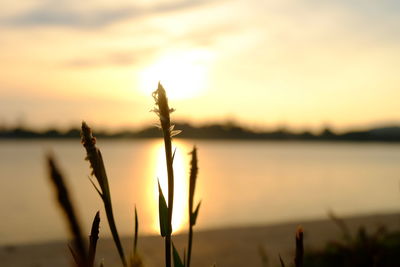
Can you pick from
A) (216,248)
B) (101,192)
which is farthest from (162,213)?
(216,248)

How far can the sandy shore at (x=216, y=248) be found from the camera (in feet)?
31.7

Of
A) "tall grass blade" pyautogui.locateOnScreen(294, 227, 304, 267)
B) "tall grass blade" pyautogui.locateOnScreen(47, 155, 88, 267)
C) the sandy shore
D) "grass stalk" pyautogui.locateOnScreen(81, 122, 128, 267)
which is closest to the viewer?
"tall grass blade" pyautogui.locateOnScreen(47, 155, 88, 267)

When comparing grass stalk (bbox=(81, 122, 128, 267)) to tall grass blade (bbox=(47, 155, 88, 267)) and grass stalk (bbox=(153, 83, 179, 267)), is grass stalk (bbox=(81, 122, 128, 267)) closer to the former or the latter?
grass stalk (bbox=(153, 83, 179, 267))

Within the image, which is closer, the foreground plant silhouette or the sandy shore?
the foreground plant silhouette

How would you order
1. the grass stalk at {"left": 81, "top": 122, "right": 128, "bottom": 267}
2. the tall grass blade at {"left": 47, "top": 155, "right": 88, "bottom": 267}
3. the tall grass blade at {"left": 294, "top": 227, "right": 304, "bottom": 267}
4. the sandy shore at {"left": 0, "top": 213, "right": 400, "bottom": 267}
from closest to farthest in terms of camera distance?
the tall grass blade at {"left": 47, "top": 155, "right": 88, "bottom": 267} → the grass stalk at {"left": 81, "top": 122, "right": 128, "bottom": 267} → the tall grass blade at {"left": 294, "top": 227, "right": 304, "bottom": 267} → the sandy shore at {"left": 0, "top": 213, "right": 400, "bottom": 267}

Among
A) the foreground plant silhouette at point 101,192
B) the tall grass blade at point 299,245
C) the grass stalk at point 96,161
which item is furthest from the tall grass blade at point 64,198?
the tall grass blade at point 299,245

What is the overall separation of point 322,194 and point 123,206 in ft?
45.0

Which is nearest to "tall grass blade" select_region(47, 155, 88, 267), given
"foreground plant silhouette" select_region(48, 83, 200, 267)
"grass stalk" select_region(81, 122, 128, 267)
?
"foreground plant silhouette" select_region(48, 83, 200, 267)

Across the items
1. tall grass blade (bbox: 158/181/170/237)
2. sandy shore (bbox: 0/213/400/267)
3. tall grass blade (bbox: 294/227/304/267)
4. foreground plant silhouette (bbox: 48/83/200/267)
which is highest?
foreground plant silhouette (bbox: 48/83/200/267)

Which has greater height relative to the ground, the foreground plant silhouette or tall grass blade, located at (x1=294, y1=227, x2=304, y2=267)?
the foreground plant silhouette

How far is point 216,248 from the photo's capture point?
11.3m

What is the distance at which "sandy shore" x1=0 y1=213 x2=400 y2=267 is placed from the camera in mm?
9656

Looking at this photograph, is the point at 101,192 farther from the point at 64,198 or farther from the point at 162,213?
the point at 64,198

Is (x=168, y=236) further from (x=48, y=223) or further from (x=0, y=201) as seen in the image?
(x=0, y=201)
